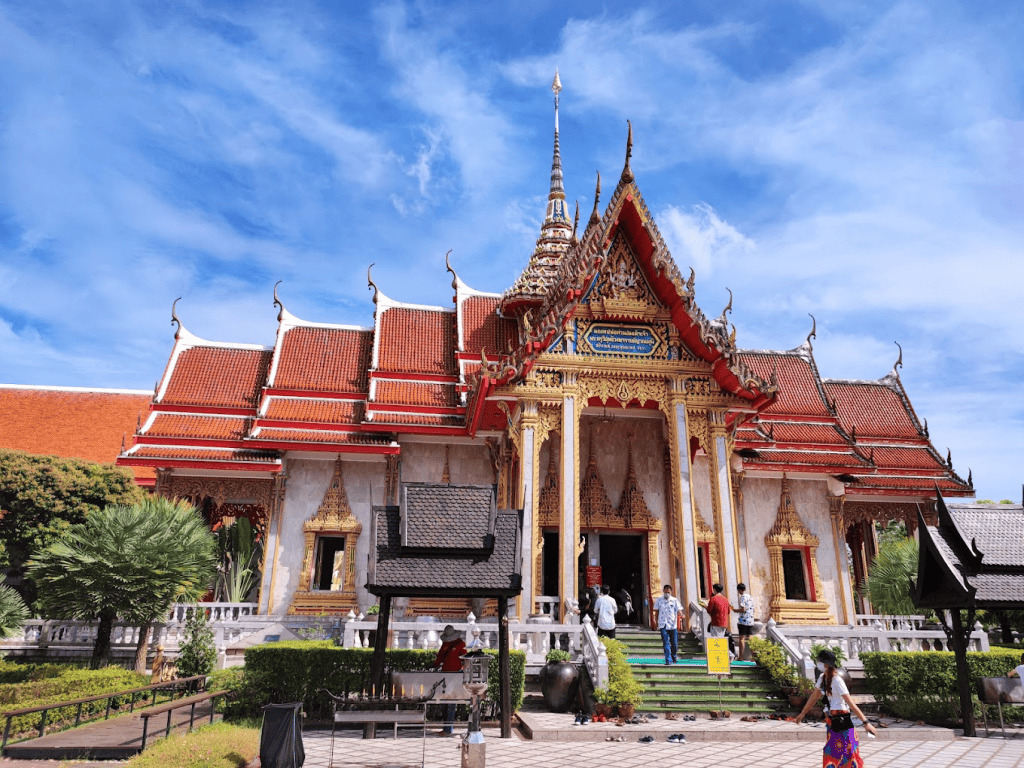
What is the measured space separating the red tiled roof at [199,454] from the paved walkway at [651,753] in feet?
25.5

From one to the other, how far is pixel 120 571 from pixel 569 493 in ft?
22.2

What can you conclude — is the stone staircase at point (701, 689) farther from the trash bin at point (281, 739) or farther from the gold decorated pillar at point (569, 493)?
the trash bin at point (281, 739)

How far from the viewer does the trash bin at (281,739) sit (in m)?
5.51

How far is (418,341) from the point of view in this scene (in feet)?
55.7

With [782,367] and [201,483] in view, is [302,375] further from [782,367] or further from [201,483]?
[782,367]

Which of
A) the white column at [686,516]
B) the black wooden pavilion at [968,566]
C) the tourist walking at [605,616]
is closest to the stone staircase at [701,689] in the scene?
the tourist walking at [605,616]

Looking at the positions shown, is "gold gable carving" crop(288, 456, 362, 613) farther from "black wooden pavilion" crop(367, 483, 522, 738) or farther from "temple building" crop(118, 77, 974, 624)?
"black wooden pavilion" crop(367, 483, 522, 738)

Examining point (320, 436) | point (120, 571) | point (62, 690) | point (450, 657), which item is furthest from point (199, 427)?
point (450, 657)

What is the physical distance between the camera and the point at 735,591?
39.0ft

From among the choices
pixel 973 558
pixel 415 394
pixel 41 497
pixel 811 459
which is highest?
pixel 415 394

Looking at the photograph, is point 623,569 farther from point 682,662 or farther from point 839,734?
point 839,734

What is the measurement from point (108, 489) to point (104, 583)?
266 inches

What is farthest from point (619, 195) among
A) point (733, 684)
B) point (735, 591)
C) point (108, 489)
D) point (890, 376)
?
point (108, 489)

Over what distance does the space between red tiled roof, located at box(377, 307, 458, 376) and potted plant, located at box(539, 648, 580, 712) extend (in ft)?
26.1
